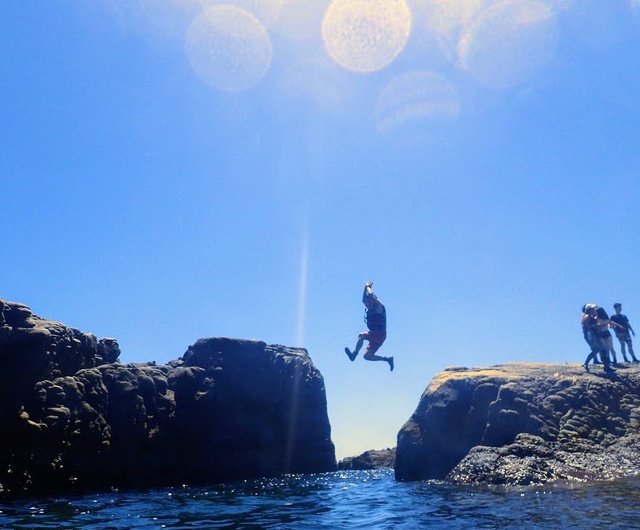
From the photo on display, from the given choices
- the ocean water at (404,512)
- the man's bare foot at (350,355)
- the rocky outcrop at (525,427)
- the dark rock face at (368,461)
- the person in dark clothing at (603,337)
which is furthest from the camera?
the dark rock face at (368,461)

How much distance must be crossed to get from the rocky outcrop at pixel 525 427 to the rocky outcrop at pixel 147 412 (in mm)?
21134

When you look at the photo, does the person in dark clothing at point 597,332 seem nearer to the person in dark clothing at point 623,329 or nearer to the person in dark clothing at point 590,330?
the person in dark clothing at point 590,330

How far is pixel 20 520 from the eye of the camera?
41.4 ft

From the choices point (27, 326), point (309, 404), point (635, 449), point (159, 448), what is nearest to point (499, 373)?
point (635, 449)

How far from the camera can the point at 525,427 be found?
17.0 metres

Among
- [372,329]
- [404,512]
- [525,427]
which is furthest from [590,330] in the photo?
[404,512]

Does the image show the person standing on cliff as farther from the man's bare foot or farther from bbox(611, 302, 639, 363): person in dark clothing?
bbox(611, 302, 639, 363): person in dark clothing

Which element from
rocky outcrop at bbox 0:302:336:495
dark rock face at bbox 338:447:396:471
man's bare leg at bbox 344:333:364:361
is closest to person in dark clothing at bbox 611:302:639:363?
man's bare leg at bbox 344:333:364:361

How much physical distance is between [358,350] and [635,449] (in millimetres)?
9264

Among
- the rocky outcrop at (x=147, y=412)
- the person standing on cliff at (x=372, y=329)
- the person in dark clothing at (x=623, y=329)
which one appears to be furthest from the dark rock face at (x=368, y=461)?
the person standing on cliff at (x=372, y=329)

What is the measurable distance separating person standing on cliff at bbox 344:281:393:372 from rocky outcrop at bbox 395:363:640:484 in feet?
13.8

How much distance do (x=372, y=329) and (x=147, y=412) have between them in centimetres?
2730

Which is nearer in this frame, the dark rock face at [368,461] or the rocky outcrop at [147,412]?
the rocky outcrop at [147,412]

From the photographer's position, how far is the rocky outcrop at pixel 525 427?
15.1 m
